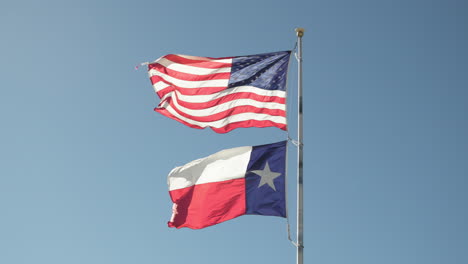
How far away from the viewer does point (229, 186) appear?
904 inches

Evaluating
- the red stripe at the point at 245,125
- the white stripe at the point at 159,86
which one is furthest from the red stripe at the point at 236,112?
the white stripe at the point at 159,86

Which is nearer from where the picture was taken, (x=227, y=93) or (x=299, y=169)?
(x=299, y=169)

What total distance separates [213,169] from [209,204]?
4.09ft

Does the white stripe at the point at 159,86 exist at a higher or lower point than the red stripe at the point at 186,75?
lower

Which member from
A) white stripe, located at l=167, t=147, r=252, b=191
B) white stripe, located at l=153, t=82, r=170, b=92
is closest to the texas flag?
white stripe, located at l=167, t=147, r=252, b=191

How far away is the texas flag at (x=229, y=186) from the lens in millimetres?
22406

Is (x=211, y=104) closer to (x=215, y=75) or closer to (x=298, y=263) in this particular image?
(x=215, y=75)

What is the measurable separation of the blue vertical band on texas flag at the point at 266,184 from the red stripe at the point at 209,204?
329mm

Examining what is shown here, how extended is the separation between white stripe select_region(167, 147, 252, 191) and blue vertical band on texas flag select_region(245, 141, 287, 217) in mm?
327

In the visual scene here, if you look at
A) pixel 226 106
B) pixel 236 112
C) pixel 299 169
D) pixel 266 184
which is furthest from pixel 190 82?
pixel 299 169

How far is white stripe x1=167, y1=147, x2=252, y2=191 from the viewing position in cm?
2300

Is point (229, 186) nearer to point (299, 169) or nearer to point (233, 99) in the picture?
point (299, 169)

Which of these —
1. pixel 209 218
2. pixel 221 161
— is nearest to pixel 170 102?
pixel 221 161

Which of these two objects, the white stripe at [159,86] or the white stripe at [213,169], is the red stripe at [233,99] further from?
the white stripe at [213,169]
